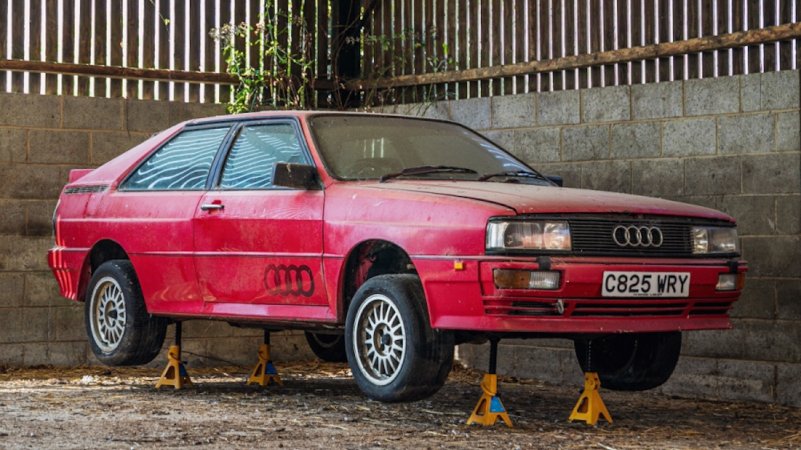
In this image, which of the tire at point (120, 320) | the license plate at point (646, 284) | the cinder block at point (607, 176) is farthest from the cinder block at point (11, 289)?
the license plate at point (646, 284)

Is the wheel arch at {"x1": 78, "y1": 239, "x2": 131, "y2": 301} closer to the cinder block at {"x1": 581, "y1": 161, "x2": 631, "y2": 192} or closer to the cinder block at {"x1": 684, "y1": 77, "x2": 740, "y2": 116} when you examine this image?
the cinder block at {"x1": 581, "y1": 161, "x2": 631, "y2": 192}

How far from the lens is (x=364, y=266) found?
23.8ft

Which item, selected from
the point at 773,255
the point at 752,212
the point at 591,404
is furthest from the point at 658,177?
the point at 591,404

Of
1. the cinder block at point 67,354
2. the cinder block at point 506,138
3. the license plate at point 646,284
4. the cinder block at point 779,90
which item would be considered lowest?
the cinder block at point 67,354

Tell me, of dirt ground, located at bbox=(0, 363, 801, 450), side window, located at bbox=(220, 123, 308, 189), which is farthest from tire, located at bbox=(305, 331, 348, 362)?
side window, located at bbox=(220, 123, 308, 189)

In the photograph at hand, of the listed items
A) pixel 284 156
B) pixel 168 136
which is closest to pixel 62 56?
pixel 168 136

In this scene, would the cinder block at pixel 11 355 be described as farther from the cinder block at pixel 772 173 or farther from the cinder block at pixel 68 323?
the cinder block at pixel 772 173

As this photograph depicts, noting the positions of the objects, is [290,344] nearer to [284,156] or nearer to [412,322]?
[284,156]

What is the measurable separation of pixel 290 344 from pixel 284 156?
404 centimetres

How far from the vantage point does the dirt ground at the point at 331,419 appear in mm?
6352

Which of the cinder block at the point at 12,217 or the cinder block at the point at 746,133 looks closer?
the cinder block at the point at 746,133

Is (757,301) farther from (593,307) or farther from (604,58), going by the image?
(593,307)

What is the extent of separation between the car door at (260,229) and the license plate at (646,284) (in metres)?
1.67

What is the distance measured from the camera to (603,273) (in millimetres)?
6379
